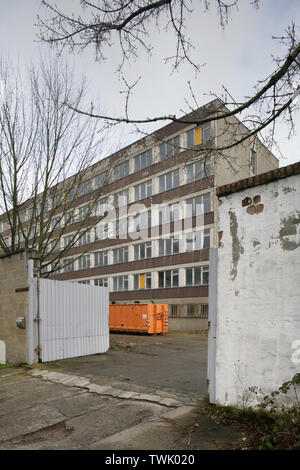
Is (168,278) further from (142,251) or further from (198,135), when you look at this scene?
(198,135)

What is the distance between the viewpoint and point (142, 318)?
23.7 m

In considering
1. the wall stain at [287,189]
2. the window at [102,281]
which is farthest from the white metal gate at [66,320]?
the window at [102,281]

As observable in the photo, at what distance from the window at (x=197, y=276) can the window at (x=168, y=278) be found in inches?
47.6

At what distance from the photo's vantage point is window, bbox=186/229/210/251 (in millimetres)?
26797

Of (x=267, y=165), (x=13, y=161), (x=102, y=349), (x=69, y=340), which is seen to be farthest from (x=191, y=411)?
(x=267, y=165)

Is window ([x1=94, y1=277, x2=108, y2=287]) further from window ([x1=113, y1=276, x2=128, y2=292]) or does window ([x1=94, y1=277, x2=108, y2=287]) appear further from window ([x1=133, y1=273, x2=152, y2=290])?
window ([x1=133, y1=273, x2=152, y2=290])

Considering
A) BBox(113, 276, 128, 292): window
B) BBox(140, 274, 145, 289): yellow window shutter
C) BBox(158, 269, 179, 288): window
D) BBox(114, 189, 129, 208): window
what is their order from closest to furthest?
1. BBox(158, 269, 179, 288): window
2. BBox(140, 274, 145, 289): yellow window shutter
3. BBox(113, 276, 128, 292): window
4. BBox(114, 189, 129, 208): window

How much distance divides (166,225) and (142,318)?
926 cm

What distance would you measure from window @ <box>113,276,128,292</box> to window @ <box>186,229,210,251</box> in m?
8.70

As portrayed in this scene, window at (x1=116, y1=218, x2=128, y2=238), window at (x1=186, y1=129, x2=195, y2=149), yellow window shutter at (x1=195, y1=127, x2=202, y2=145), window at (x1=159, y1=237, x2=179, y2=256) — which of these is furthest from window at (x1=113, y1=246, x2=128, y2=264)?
yellow window shutter at (x1=195, y1=127, x2=202, y2=145)

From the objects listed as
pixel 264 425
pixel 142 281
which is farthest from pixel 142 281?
pixel 264 425

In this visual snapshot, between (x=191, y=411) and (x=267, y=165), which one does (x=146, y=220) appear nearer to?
(x=267, y=165)

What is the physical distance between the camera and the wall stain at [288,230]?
4341 millimetres

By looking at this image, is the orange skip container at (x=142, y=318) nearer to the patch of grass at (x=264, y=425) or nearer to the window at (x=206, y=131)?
the window at (x=206, y=131)
